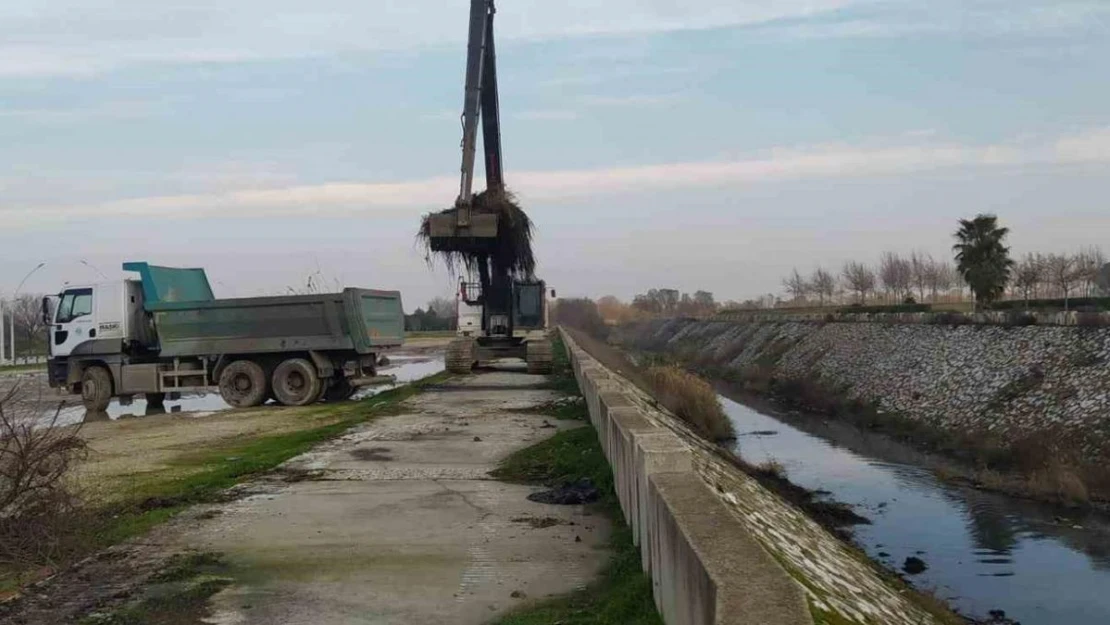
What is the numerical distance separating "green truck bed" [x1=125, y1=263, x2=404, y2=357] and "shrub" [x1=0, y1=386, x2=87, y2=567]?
1316 centimetres

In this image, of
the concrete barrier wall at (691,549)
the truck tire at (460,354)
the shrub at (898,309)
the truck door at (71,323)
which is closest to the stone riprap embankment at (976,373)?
the shrub at (898,309)

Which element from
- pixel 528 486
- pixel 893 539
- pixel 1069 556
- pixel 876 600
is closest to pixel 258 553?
pixel 528 486

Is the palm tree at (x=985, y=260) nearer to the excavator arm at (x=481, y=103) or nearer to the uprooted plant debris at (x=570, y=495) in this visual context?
the excavator arm at (x=481, y=103)

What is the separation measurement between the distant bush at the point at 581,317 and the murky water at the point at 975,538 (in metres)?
75.0

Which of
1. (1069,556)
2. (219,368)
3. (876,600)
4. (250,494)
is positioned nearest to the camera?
(876,600)

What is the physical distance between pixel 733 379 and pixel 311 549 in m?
41.3

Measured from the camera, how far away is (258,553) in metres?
7.70

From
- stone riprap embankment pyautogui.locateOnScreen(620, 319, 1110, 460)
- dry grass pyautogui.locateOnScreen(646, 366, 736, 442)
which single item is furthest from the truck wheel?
stone riprap embankment pyautogui.locateOnScreen(620, 319, 1110, 460)

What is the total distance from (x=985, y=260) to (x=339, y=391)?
3683 cm

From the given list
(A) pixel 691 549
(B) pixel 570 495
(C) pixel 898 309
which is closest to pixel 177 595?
(A) pixel 691 549

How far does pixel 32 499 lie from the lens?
23.7 ft

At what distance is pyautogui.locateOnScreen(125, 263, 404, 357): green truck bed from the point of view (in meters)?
20.8

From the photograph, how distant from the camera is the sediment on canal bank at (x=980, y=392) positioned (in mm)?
20250

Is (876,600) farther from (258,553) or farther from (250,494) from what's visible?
(250,494)
